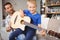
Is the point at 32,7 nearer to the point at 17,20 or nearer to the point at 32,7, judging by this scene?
the point at 32,7

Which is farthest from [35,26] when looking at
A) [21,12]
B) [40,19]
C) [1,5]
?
[1,5]

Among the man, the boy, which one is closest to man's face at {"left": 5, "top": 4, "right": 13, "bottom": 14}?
the man

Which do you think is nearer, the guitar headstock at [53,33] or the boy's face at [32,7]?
the guitar headstock at [53,33]

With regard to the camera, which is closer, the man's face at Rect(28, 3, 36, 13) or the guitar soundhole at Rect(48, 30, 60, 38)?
the guitar soundhole at Rect(48, 30, 60, 38)

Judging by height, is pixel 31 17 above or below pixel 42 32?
above

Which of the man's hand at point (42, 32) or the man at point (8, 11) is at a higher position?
the man at point (8, 11)

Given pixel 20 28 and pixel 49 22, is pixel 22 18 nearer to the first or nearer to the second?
pixel 20 28

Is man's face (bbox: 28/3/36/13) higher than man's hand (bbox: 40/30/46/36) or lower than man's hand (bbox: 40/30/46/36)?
higher

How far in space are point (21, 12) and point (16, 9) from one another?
56mm

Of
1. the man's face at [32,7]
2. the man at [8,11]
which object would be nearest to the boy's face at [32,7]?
the man's face at [32,7]

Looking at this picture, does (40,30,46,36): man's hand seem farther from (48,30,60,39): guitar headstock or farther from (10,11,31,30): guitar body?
(10,11,31,30): guitar body

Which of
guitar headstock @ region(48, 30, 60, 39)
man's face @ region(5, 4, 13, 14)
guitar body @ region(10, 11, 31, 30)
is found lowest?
guitar headstock @ region(48, 30, 60, 39)

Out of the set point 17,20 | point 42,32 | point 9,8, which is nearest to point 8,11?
point 9,8

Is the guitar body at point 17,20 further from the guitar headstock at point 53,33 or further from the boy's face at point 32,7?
the guitar headstock at point 53,33
